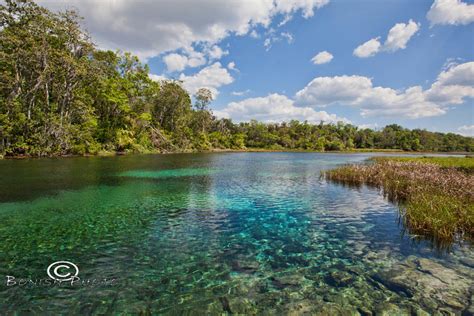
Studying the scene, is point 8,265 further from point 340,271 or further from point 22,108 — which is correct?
point 22,108

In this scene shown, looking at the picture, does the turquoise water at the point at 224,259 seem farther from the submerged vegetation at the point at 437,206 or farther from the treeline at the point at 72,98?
the treeline at the point at 72,98

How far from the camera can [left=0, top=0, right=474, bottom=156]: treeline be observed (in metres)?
42.9

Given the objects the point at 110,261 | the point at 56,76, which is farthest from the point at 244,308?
the point at 56,76

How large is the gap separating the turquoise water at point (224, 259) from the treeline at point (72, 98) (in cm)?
3679

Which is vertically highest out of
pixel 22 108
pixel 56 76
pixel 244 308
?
pixel 56 76

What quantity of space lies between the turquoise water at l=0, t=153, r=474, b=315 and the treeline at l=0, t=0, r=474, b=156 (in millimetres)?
36789

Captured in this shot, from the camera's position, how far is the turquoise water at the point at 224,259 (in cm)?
584

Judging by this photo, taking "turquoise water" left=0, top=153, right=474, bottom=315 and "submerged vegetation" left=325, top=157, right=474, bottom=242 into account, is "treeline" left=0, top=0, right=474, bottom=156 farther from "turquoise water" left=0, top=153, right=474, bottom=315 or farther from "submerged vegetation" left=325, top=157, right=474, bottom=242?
"submerged vegetation" left=325, top=157, right=474, bottom=242

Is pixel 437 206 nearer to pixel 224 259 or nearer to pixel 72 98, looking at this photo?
pixel 224 259

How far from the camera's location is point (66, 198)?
16.0 meters

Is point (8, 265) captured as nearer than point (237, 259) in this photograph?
Yes

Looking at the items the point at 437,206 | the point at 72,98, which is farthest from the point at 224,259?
the point at 72,98

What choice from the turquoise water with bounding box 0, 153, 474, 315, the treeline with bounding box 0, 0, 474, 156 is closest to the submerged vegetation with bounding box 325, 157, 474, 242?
the turquoise water with bounding box 0, 153, 474, 315

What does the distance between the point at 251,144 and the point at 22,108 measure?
4037 inches
